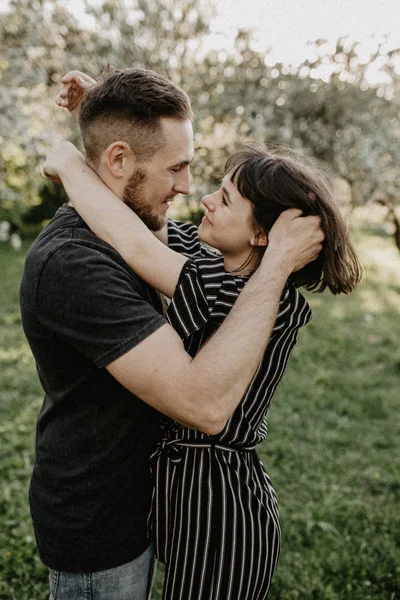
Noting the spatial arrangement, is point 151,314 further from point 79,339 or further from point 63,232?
point 63,232

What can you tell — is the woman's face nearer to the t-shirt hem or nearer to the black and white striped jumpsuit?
the black and white striped jumpsuit

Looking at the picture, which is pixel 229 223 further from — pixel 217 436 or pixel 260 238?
pixel 217 436

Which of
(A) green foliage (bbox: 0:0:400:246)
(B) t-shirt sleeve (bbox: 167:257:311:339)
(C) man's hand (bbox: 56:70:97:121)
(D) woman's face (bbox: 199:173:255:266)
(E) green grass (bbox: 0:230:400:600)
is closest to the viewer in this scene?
(B) t-shirt sleeve (bbox: 167:257:311:339)

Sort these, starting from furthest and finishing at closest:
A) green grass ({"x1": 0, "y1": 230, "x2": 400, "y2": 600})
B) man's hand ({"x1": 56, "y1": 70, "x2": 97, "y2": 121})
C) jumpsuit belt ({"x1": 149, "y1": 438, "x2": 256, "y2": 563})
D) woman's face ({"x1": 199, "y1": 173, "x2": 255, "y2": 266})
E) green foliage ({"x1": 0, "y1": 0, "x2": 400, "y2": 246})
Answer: green foliage ({"x1": 0, "y1": 0, "x2": 400, "y2": 246})
green grass ({"x1": 0, "y1": 230, "x2": 400, "y2": 600})
man's hand ({"x1": 56, "y1": 70, "x2": 97, "y2": 121})
woman's face ({"x1": 199, "y1": 173, "x2": 255, "y2": 266})
jumpsuit belt ({"x1": 149, "y1": 438, "x2": 256, "y2": 563})

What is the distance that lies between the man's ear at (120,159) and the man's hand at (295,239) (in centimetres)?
53

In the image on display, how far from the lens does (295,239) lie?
1.82 metres

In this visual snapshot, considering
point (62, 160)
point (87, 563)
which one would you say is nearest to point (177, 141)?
point (62, 160)

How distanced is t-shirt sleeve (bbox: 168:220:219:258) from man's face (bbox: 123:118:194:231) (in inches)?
10.6

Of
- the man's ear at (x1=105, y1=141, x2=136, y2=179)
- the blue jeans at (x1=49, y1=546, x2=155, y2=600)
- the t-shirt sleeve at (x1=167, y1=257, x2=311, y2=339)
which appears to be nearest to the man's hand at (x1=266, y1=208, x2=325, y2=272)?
the t-shirt sleeve at (x1=167, y1=257, x2=311, y2=339)

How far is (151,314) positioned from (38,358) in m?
0.45

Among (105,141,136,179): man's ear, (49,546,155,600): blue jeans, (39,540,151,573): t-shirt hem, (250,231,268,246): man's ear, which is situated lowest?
(49,546,155,600): blue jeans

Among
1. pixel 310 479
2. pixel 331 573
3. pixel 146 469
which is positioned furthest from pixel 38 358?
pixel 310 479

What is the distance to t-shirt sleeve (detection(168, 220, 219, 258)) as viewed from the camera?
92.3 inches

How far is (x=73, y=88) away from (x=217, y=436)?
1.51 metres
